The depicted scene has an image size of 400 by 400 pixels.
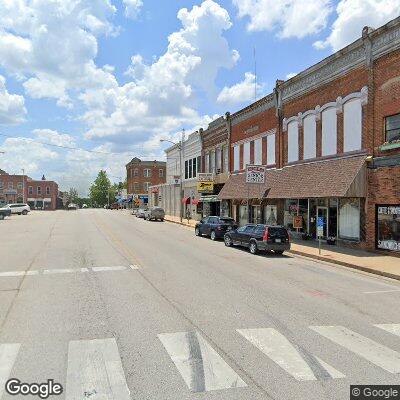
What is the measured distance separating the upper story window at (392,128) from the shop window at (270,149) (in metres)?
10.8

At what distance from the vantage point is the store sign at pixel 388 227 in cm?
1911

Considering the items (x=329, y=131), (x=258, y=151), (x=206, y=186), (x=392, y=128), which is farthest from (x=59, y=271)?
(x=206, y=186)

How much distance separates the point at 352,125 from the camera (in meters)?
22.2

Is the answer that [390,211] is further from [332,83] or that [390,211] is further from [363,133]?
[332,83]

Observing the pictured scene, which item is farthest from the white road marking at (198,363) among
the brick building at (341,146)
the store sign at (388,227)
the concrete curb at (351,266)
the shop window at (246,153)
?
the shop window at (246,153)

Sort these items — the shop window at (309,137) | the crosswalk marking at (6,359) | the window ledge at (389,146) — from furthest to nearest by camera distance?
the shop window at (309,137)
the window ledge at (389,146)
the crosswalk marking at (6,359)

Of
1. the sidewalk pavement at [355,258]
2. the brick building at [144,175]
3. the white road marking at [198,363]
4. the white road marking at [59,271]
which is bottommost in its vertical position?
the sidewalk pavement at [355,258]

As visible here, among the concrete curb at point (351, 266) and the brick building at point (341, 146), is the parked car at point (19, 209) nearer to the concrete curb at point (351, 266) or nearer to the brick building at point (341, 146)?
the brick building at point (341, 146)

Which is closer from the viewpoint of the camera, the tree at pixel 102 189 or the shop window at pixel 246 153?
the shop window at pixel 246 153

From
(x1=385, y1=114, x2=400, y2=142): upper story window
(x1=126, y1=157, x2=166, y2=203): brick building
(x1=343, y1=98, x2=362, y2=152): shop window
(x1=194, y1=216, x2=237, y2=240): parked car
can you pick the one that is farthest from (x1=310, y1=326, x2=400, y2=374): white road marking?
(x1=126, y1=157, x2=166, y2=203): brick building

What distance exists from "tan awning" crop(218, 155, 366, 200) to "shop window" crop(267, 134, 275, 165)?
817 mm

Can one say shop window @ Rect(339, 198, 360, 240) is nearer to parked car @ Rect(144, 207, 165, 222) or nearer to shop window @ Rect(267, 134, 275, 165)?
shop window @ Rect(267, 134, 275, 165)

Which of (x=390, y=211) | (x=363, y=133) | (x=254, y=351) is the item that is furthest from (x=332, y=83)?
(x=254, y=351)

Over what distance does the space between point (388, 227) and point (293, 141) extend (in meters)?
9.76
